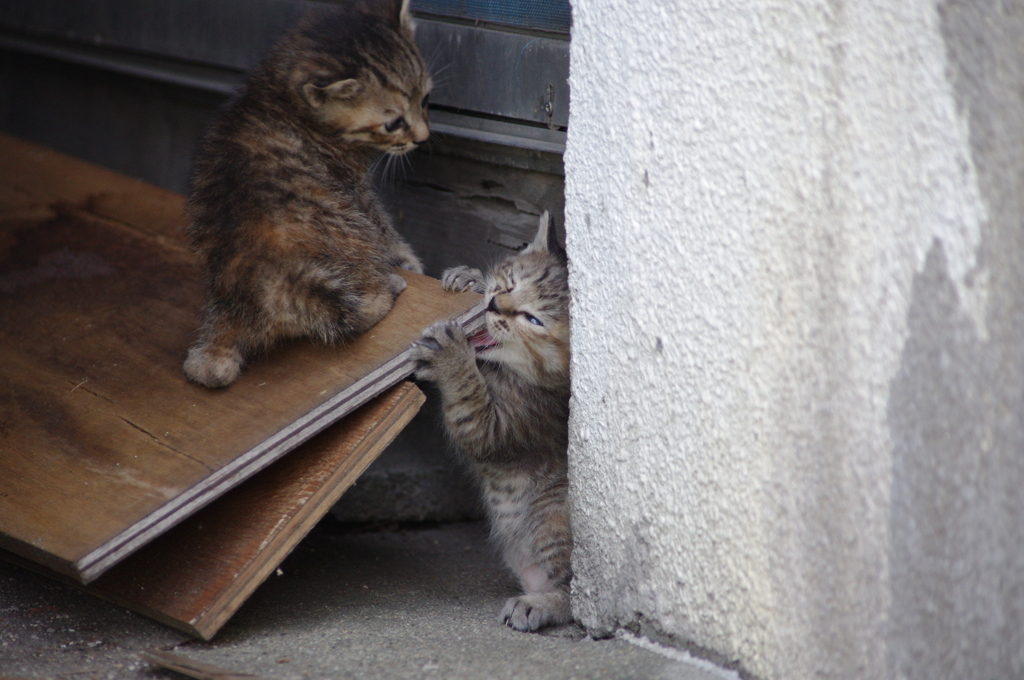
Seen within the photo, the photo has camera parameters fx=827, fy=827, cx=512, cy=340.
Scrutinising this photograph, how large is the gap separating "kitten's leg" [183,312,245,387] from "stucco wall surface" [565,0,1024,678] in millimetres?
895

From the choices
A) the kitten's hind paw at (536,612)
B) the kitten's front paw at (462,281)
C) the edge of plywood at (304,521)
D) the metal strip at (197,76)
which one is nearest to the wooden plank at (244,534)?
the edge of plywood at (304,521)

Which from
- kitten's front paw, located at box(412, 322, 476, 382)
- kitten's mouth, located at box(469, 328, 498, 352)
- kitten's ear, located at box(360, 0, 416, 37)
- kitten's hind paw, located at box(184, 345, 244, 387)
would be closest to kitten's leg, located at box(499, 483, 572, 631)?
kitten's mouth, located at box(469, 328, 498, 352)

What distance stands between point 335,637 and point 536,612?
1.60ft

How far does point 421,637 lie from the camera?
1.90 meters

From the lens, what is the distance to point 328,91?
2.46 meters

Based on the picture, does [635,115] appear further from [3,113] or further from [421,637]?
[3,113]

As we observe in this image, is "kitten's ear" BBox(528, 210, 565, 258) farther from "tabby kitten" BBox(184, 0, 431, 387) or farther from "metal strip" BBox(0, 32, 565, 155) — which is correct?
"tabby kitten" BBox(184, 0, 431, 387)

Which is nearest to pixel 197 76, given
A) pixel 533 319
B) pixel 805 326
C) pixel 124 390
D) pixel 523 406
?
pixel 124 390

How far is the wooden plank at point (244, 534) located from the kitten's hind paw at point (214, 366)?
253mm

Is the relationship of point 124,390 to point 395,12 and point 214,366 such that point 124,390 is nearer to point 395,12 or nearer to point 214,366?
point 214,366

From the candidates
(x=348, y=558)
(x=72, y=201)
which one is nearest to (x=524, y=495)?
(x=348, y=558)

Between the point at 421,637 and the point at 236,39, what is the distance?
2.49 meters

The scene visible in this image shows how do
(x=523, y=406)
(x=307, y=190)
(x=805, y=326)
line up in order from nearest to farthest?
1. (x=805, y=326)
2. (x=307, y=190)
3. (x=523, y=406)

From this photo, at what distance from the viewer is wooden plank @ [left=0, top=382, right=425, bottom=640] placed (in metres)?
1.82
